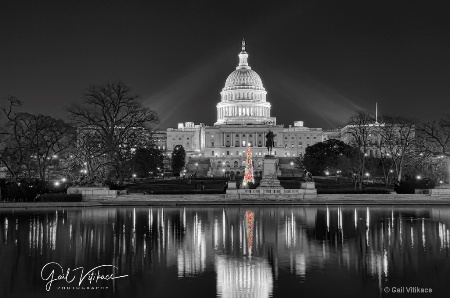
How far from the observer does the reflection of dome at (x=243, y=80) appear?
534 feet

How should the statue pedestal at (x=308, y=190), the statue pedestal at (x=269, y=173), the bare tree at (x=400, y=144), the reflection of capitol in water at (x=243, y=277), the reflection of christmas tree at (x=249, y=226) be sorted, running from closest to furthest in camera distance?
the reflection of capitol in water at (x=243, y=277)
the reflection of christmas tree at (x=249, y=226)
the statue pedestal at (x=308, y=190)
the statue pedestal at (x=269, y=173)
the bare tree at (x=400, y=144)

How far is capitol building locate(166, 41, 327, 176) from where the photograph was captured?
151m

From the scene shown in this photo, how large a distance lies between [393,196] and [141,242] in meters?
28.0

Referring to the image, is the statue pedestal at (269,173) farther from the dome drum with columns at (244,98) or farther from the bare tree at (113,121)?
the dome drum with columns at (244,98)

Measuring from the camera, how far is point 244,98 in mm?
162125

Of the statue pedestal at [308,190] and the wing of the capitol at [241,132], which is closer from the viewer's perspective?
the statue pedestal at [308,190]

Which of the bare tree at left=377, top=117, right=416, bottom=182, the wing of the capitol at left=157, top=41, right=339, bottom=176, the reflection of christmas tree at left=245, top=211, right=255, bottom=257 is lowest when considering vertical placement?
the reflection of christmas tree at left=245, top=211, right=255, bottom=257

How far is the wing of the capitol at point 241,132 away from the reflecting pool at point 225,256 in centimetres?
11021

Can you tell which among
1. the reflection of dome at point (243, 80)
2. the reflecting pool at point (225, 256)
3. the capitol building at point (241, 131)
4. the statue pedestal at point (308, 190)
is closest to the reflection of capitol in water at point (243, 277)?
the reflecting pool at point (225, 256)

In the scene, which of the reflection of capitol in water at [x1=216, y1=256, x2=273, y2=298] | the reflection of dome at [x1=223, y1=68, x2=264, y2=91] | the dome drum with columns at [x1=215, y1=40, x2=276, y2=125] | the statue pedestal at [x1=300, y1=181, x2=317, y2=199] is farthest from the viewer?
the reflection of dome at [x1=223, y1=68, x2=264, y2=91]

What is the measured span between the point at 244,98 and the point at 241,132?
13.1 m

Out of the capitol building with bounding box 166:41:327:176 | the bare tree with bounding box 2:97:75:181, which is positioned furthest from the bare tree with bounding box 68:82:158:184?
the capitol building with bounding box 166:41:327:176

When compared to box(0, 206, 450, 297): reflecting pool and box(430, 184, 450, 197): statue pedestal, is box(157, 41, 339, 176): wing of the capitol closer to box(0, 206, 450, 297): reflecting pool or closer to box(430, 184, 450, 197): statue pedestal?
box(430, 184, 450, 197): statue pedestal

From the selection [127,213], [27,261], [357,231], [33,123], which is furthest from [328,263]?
[33,123]
